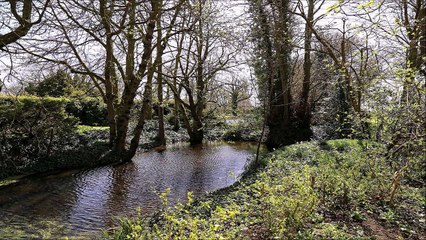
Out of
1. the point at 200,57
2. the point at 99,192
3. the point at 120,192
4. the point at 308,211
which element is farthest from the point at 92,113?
the point at 308,211

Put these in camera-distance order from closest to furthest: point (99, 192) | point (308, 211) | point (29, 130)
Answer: point (308, 211) → point (99, 192) → point (29, 130)

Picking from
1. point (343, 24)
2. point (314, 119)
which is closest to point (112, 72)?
point (343, 24)

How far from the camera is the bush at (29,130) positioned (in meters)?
9.36

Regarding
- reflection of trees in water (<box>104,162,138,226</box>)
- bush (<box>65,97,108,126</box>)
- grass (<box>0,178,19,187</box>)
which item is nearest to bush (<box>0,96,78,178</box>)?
grass (<box>0,178,19,187</box>)

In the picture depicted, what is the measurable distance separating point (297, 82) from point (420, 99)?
13.6m

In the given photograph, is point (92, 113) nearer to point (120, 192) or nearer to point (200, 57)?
point (200, 57)

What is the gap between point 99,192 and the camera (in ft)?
26.2

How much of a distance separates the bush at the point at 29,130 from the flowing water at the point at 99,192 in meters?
1.05

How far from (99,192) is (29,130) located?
3669mm

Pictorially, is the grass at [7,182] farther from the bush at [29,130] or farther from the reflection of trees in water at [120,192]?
the reflection of trees in water at [120,192]

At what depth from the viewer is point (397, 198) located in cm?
546

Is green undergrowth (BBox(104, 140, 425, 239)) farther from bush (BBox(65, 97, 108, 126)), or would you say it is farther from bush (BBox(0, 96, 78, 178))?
bush (BBox(65, 97, 108, 126))

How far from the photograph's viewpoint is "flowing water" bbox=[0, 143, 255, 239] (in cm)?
578

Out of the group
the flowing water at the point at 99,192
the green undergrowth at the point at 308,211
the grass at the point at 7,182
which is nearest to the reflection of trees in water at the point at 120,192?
the flowing water at the point at 99,192
